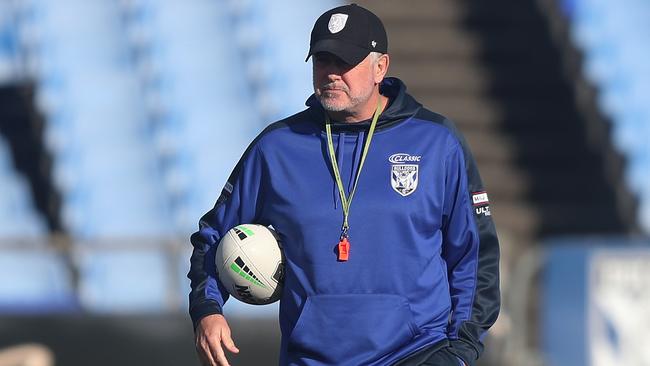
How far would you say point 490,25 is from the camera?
1464 cm

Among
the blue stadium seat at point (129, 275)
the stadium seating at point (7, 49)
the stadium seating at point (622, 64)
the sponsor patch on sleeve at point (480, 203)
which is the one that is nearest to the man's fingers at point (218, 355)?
the sponsor patch on sleeve at point (480, 203)

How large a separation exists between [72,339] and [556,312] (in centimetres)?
334

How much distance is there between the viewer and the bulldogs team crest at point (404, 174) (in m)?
4.27

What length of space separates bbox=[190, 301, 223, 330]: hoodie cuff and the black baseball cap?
0.81m

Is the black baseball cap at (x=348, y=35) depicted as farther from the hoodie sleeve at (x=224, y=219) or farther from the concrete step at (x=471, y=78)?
the concrete step at (x=471, y=78)

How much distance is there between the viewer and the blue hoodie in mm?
4234

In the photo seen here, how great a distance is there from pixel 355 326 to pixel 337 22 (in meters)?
0.90

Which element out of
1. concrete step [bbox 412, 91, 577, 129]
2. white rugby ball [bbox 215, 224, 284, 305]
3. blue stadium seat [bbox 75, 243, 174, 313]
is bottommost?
blue stadium seat [bbox 75, 243, 174, 313]

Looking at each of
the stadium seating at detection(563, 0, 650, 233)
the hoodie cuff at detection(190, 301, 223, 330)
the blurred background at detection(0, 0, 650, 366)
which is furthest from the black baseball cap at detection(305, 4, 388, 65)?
the stadium seating at detection(563, 0, 650, 233)

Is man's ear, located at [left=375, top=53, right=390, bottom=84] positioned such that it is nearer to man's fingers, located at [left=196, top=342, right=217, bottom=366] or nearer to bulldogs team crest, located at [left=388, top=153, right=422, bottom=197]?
bulldogs team crest, located at [left=388, top=153, right=422, bottom=197]

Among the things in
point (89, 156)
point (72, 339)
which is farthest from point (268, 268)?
point (89, 156)

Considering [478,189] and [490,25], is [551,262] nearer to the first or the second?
[490,25]

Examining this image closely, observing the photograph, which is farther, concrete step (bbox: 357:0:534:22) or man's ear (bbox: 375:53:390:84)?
concrete step (bbox: 357:0:534:22)

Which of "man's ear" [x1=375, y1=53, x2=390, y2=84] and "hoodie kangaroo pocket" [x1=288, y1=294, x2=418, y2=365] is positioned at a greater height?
"man's ear" [x1=375, y1=53, x2=390, y2=84]
